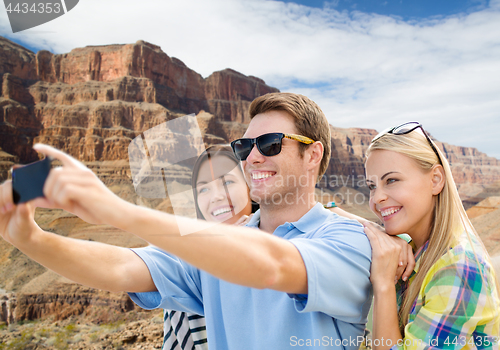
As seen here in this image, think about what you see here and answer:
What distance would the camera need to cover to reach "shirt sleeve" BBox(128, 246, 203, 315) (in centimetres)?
212

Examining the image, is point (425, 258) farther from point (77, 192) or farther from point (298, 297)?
point (77, 192)

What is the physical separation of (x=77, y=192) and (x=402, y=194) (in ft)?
6.11

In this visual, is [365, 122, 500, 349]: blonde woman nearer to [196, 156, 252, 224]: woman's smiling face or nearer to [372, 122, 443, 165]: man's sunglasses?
[372, 122, 443, 165]: man's sunglasses

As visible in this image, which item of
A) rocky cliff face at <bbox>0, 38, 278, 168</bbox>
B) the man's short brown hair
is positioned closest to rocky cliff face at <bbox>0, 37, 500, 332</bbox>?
rocky cliff face at <bbox>0, 38, 278, 168</bbox>

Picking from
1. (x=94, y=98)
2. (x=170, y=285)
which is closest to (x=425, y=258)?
(x=170, y=285)

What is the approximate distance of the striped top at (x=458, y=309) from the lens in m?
1.62

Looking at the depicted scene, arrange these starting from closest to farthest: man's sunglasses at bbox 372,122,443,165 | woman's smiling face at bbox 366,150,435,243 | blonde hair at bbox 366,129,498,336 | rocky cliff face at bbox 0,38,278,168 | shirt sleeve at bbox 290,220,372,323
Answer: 1. shirt sleeve at bbox 290,220,372,323
2. blonde hair at bbox 366,129,498,336
3. woman's smiling face at bbox 366,150,435,243
4. man's sunglasses at bbox 372,122,443,165
5. rocky cliff face at bbox 0,38,278,168

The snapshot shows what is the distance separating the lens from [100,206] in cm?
88

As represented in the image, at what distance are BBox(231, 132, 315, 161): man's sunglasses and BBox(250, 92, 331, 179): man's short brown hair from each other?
4.4 inches

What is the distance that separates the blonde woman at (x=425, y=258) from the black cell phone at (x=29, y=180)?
1.53m

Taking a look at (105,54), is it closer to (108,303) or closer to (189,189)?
(108,303)

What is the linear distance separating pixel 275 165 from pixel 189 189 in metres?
1.05

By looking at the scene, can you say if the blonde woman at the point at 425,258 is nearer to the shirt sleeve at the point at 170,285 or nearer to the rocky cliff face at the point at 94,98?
the shirt sleeve at the point at 170,285

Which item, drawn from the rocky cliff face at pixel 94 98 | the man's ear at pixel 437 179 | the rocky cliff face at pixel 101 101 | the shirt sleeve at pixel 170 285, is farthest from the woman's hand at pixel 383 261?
the rocky cliff face at pixel 94 98
